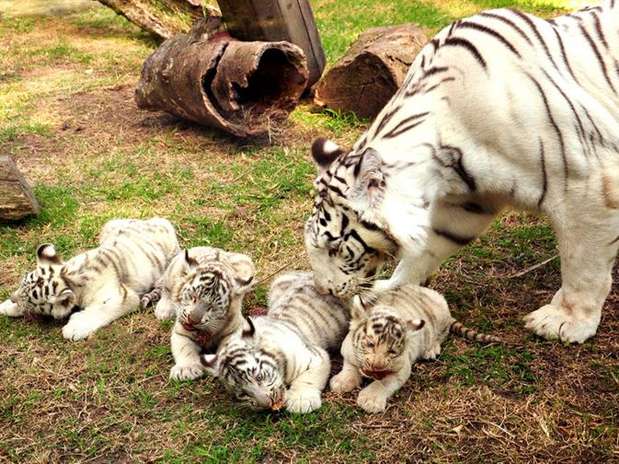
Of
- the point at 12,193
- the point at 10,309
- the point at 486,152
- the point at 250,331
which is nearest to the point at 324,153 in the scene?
the point at 486,152

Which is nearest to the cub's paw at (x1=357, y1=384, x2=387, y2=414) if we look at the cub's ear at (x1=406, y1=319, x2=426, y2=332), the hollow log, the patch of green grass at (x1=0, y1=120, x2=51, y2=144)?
the cub's ear at (x1=406, y1=319, x2=426, y2=332)

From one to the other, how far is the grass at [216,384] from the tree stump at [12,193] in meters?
0.12

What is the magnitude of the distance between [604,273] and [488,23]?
45.7 inches

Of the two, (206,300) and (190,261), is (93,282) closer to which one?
(190,261)

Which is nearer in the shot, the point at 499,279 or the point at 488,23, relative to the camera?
the point at 488,23

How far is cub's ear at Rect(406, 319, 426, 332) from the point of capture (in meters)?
3.07

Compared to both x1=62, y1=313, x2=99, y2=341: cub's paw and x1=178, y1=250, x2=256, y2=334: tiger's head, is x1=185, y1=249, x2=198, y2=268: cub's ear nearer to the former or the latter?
x1=178, y1=250, x2=256, y2=334: tiger's head

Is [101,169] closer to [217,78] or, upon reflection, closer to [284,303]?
[217,78]

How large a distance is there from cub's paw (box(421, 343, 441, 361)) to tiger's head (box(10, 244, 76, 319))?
69.2 inches

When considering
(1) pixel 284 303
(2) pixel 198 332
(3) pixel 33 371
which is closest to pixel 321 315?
(1) pixel 284 303

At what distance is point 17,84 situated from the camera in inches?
312

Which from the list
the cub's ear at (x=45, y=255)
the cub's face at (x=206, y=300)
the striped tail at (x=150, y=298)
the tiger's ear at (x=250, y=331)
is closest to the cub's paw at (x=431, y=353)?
the tiger's ear at (x=250, y=331)

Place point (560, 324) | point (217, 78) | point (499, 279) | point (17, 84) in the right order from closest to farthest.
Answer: point (560, 324) < point (499, 279) < point (217, 78) < point (17, 84)

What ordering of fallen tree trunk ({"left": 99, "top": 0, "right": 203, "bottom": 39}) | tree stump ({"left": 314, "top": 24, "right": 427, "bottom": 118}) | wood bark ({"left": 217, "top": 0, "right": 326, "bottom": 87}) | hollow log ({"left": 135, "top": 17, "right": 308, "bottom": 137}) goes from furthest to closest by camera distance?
fallen tree trunk ({"left": 99, "top": 0, "right": 203, "bottom": 39}) < wood bark ({"left": 217, "top": 0, "right": 326, "bottom": 87}) < tree stump ({"left": 314, "top": 24, "right": 427, "bottom": 118}) < hollow log ({"left": 135, "top": 17, "right": 308, "bottom": 137})
